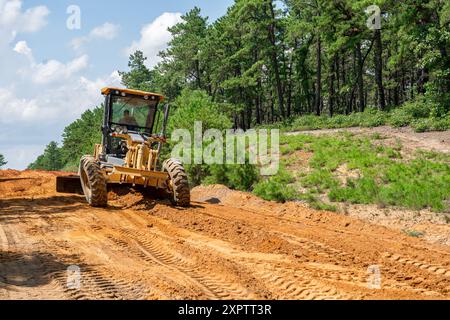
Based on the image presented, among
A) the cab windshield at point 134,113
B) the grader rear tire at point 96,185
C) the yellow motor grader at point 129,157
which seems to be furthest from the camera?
the cab windshield at point 134,113

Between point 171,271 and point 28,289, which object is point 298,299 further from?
point 28,289

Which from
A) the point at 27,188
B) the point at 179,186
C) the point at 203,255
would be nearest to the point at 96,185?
the point at 179,186

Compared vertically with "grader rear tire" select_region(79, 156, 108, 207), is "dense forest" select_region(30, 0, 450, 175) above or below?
above

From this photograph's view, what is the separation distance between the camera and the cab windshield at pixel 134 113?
40.9 ft

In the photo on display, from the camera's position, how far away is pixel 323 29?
3625cm

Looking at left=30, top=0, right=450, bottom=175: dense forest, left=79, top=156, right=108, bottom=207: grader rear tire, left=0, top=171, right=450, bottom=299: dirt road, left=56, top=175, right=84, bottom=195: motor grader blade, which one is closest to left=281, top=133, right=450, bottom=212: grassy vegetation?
left=0, top=171, right=450, bottom=299: dirt road

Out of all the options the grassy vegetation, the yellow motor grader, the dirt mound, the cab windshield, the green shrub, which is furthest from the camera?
the green shrub

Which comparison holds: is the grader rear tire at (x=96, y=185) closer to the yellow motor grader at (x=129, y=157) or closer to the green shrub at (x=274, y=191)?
the yellow motor grader at (x=129, y=157)

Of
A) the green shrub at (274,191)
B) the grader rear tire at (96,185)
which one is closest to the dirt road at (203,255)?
the grader rear tire at (96,185)

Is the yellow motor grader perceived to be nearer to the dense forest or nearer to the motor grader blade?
the motor grader blade

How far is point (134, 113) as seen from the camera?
504 inches

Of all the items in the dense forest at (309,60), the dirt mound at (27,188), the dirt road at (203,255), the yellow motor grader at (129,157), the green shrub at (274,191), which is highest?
the dense forest at (309,60)

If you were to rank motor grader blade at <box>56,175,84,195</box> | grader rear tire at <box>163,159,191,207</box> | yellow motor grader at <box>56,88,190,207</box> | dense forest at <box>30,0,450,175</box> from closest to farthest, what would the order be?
yellow motor grader at <box>56,88,190,207</box> < grader rear tire at <box>163,159,191,207</box> < motor grader blade at <box>56,175,84,195</box> < dense forest at <box>30,0,450,175</box>

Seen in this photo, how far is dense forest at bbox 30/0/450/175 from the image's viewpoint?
82.6 feet
